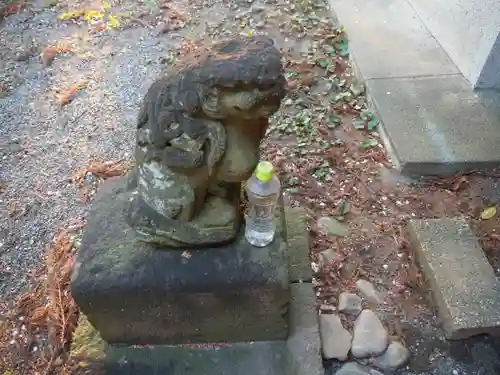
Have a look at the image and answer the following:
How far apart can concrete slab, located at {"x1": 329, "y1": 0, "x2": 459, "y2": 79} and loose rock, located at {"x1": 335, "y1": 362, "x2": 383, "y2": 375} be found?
1.92 meters

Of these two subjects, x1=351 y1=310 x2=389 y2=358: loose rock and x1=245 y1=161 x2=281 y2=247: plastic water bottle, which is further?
x1=351 y1=310 x2=389 y2=358: loose rock

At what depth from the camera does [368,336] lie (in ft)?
7.09

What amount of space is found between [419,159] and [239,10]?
2.08 m

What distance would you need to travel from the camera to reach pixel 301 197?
277cm

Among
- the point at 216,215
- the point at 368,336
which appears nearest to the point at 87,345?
the point at 216,215

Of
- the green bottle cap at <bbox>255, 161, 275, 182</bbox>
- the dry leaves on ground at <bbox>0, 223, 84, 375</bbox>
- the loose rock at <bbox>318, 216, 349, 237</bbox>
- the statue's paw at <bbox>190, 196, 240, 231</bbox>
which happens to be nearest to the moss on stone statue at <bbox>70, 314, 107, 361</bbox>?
the dry leaves on ground at <bbox>0, 223, 84, 375</bbox>

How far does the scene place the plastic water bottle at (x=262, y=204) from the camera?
1.77 m

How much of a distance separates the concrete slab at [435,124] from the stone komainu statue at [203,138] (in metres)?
1.43

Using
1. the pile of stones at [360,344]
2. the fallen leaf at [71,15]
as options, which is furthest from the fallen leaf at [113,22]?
the pile of stones at [360,344]

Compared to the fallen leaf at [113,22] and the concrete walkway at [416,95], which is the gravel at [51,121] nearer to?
the fallen leaf at [113,22]

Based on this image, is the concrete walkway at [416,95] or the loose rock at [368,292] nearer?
the loose rock at [368,292]

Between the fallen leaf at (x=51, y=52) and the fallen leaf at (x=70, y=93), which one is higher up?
the fallen leaf at (x=51, y=52)

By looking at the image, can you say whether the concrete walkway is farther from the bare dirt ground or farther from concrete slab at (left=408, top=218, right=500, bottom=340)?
concrete slab at (left=408, top=218, right=500, bottom=340)

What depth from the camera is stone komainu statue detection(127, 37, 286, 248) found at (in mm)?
1487
